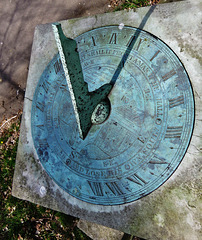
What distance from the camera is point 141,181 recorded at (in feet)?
6.31

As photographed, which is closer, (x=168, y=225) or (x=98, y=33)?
(x=168, y=225)

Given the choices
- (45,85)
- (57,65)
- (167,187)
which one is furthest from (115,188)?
(57,65)

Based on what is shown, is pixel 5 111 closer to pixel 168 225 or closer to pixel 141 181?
pixel 141 181

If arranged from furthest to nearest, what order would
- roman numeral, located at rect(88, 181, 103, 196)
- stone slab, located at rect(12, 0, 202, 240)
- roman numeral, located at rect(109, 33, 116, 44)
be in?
1. roman numeral, located at rect(109, 33, 116, 44)
2. roman numeral, located at rect(88, 181, 103, 196)
3. stone slab, located at rect(12, 0, 202, 240)

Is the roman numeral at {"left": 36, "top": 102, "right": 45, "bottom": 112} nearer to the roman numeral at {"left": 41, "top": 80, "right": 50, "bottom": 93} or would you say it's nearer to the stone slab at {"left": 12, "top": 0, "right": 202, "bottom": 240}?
the roman numeral at {"left": 41, "top": 80, "right": 50, "bottom": 93}

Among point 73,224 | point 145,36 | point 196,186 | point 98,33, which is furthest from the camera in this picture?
point 73,224

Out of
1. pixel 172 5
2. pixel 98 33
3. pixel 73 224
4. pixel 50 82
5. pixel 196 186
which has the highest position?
pixel 172 5

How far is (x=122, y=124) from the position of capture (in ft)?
6.86

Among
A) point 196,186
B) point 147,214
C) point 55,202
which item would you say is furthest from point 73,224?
point 196,186

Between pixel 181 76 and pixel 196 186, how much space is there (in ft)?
3.10

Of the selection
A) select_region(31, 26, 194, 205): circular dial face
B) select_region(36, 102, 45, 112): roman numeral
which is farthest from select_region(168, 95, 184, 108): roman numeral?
select_region(36, 102, 45, 112): roman numeral

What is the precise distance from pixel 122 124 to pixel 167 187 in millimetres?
696

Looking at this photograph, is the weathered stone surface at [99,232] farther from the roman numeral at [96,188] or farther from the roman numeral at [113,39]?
the roman numeral at [113,39]

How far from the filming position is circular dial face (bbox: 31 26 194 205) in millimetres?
1880
